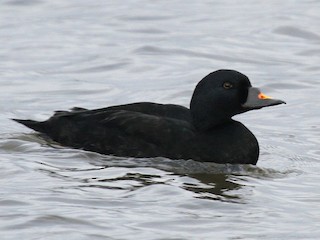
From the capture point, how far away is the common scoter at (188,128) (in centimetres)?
1160

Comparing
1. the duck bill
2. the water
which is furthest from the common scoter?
the water

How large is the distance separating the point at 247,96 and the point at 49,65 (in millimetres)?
5271

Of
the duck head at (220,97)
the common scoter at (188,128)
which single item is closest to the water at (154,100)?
the common scoter at (188,128)

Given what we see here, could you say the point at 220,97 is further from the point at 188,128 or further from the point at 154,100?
the point at 154,100

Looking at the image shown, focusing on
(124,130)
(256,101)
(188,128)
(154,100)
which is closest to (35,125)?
(124,130)

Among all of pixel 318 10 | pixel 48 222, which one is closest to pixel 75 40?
pixel 318 10

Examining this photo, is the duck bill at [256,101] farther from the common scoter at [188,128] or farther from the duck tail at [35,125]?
the duck tail at [35,125]

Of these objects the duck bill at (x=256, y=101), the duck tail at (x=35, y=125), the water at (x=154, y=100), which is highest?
the duck bill at (x=256, y=101)

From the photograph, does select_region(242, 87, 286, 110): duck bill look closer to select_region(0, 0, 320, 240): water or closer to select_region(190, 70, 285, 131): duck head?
select_region(190, 70, 285, 131): duck head

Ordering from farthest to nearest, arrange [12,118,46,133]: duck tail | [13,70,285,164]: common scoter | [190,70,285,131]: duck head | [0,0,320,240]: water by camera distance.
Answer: [12,118,46,133]: duck tail
[190,70,285,131]: duck head
[13,70,285,164]: common scoter
[0,0,320,240]: water

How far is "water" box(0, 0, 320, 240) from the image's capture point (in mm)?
9602

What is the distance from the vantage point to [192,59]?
1736 cm

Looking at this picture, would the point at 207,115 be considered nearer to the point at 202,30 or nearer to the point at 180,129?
the point at 180,129

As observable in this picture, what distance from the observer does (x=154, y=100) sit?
1512cm
